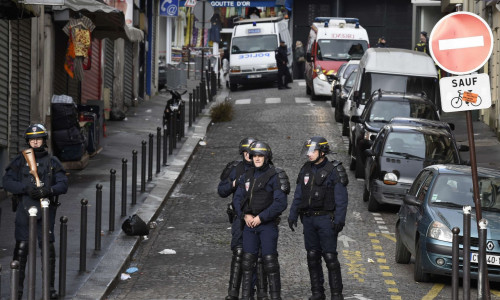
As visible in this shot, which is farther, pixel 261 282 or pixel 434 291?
pixel 434 291

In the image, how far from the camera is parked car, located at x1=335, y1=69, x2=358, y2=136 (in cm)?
2841

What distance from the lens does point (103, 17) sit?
898 inches

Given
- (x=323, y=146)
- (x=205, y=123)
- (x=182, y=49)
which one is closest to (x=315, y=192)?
(x=323, y=146)

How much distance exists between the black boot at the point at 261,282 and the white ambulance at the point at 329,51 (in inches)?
997

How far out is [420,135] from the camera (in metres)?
20.0

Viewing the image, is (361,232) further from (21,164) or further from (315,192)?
(21,164)

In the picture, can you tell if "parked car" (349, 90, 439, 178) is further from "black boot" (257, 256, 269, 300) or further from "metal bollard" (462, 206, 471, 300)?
"metal bollard" (462, 206, 471, 300)

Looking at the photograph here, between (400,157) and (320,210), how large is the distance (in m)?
7.22

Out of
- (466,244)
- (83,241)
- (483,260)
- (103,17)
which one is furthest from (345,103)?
(483,260)

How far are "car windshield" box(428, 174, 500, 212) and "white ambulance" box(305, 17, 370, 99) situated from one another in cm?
2286

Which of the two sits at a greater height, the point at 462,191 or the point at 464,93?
the point at 464,93

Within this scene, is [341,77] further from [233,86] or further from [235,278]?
[235,278]

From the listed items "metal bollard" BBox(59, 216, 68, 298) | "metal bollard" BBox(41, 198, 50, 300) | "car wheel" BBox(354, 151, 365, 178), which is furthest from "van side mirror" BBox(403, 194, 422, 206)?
"car wheel" BBox(354, 151, 365, 178)

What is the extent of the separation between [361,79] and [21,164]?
15.6 meters
